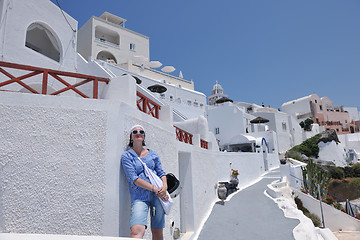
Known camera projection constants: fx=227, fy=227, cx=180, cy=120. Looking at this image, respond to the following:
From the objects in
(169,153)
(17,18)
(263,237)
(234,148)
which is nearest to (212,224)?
(263,237)

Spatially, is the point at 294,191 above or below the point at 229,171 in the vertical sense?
below

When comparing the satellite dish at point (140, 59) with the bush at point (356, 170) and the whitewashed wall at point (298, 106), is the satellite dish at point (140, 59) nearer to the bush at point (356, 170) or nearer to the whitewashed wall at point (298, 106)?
the bush at point (356, 170)

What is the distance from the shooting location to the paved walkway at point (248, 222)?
255 inches

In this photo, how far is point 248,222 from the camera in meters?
7.68

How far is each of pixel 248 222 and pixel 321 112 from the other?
4899 centimetres

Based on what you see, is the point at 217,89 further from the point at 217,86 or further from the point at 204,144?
the point at 204,144

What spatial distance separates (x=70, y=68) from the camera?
10523 millimetres

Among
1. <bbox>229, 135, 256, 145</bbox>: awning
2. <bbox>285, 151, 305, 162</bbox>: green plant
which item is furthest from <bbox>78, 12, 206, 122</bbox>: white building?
<bbox>285, 151, 305, 162</bbox>: green plant

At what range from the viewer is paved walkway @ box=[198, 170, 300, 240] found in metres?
6.49

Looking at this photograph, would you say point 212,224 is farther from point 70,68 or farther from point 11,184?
point 70,68

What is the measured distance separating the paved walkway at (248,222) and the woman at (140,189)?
394cm

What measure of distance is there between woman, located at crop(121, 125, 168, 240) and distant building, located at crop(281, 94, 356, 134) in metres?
48.6

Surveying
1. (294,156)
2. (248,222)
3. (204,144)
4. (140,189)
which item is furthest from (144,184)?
(294,156)

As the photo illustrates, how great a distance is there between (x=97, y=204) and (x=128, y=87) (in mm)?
1815
